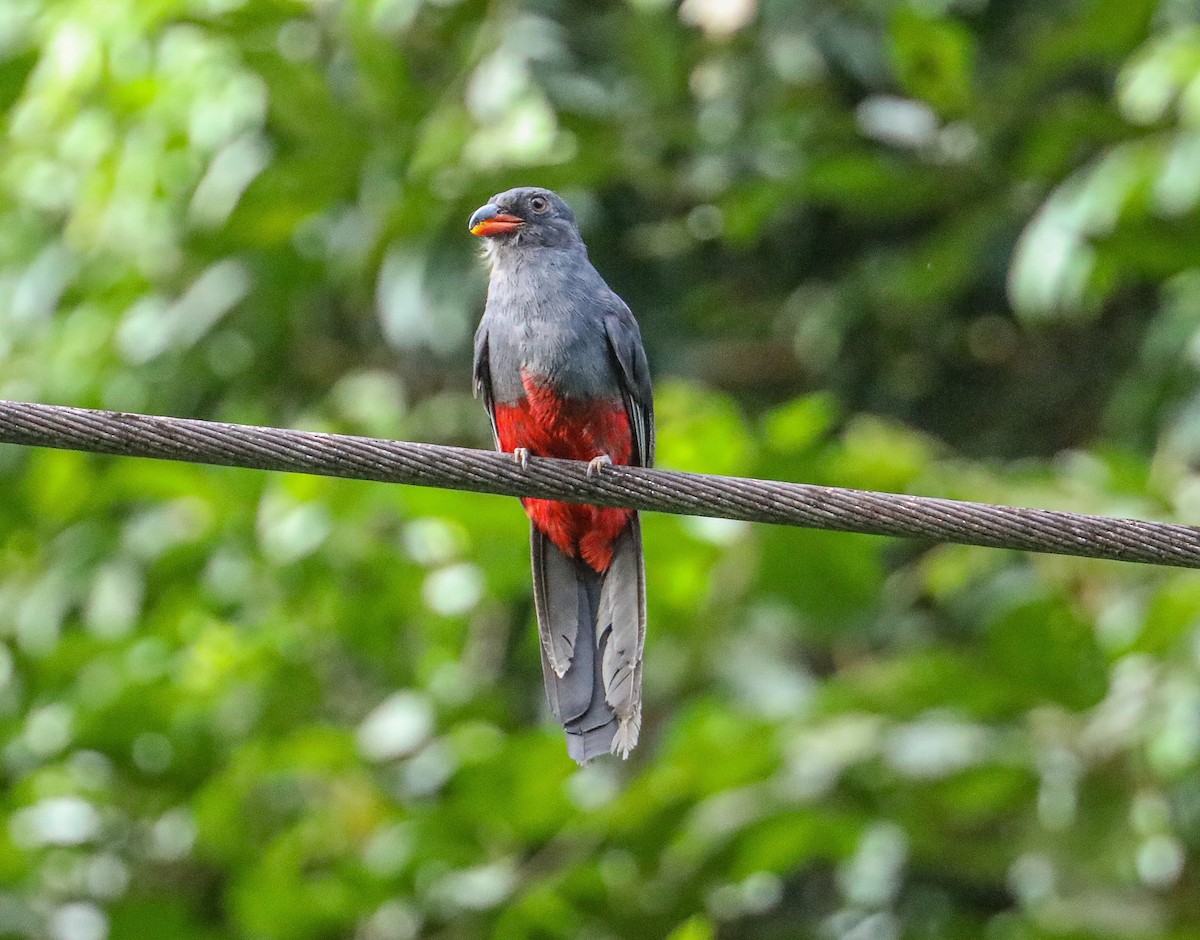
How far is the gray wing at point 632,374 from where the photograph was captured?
4.15 m

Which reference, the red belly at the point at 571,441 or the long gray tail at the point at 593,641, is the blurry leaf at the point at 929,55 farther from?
the long gray tail at the point at 593,641

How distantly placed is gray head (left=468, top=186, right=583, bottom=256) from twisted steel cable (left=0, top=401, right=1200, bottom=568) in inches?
60.5

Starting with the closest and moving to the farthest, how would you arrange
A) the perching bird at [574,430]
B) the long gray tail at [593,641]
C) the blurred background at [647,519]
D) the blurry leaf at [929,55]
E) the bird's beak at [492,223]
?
the long gray tail at [593,641]
the perching bird at [574,430]
the bird's beak at [492,223]
the blurred background at [647,519]
the blurry leaf at [929,55]

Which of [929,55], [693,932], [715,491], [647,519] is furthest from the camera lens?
[929,55]

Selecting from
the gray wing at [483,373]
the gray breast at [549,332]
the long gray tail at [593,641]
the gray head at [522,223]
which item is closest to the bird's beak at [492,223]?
the gray head at [522,223]

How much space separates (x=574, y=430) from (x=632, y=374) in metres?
0.24

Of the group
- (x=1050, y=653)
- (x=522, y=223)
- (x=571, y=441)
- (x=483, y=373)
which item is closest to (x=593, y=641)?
(x=571, y=441)

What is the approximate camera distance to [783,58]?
6.01 metres

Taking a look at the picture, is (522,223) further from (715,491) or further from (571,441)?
(715,491)

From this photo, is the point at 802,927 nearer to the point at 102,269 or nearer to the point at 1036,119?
the point at 1036,119

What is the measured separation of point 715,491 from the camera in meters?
2.90

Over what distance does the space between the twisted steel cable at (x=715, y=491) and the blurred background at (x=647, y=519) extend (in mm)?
1820

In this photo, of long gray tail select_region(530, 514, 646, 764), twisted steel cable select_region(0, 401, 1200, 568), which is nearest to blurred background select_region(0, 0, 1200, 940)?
long gray tail select_region(530, 514, 646, 764)

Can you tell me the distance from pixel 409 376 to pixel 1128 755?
3.40m
